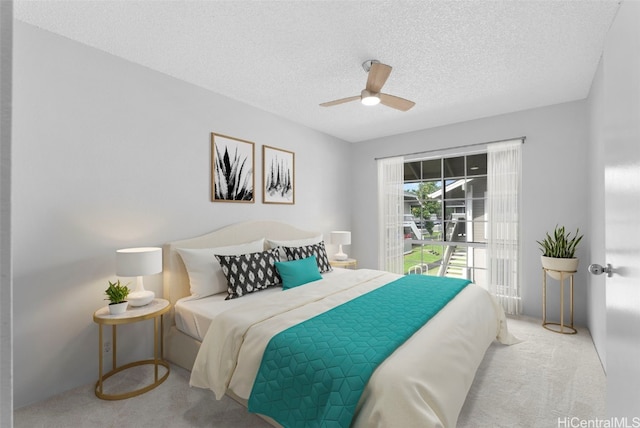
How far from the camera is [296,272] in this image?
2.99 meters

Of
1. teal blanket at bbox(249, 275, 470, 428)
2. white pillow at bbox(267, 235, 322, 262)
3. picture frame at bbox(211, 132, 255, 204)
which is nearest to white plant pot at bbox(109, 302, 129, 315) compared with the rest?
teal blanket at bbox(249, 275, 470, 428)

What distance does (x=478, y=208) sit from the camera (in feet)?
14.0

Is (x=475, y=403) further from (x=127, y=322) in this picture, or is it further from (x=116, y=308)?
(x=116, y=308)

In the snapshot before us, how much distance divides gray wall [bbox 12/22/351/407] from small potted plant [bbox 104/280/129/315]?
0.28m

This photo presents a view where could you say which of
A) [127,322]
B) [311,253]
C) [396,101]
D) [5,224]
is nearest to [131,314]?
[127,322]

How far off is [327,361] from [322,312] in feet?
2.01

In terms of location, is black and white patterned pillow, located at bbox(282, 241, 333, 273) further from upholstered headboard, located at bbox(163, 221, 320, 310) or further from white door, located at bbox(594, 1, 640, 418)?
white door, located at bbox(594, 1, 640, 418)

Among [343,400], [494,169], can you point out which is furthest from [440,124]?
[343,400]

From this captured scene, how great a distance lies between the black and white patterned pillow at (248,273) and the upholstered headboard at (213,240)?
0.34 metres

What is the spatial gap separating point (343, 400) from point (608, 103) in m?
1.77

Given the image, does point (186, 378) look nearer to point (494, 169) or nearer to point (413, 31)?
point (413, 31)

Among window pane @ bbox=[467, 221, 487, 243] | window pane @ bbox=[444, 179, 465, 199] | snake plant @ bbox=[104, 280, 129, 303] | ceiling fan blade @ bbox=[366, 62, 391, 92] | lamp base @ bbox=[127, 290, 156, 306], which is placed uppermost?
ceiling fan blade @ bbox=[366, 62, 391, 92]

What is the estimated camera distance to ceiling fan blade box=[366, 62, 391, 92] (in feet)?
7.27

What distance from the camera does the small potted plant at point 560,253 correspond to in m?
3.13
